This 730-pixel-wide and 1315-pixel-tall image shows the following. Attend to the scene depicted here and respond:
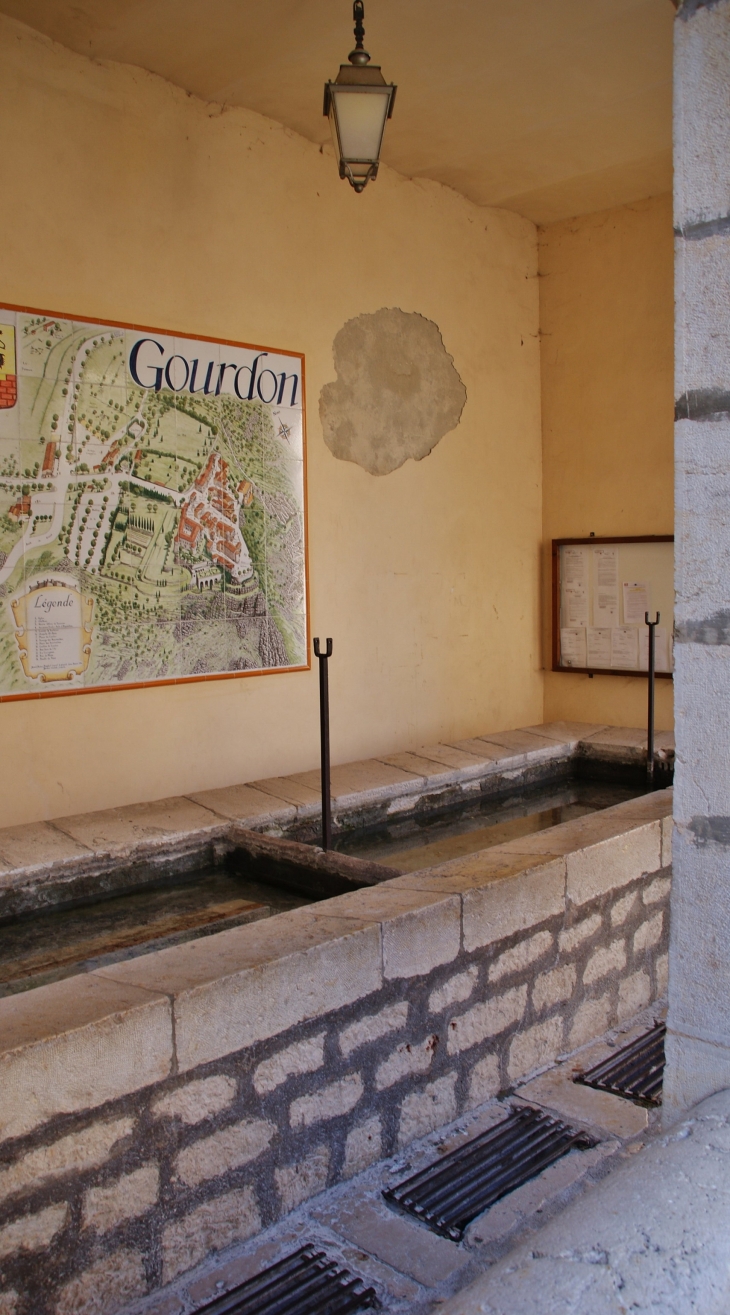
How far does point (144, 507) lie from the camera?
3.75m

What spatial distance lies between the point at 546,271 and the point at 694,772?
502 cm

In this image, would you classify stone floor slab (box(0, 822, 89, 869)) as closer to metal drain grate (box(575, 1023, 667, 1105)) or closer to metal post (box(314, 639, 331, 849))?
metal post (box(314, 639, 331, 849))

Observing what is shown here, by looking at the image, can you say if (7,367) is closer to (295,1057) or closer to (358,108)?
(358,108)

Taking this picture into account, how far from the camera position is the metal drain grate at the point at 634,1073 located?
2.65 meters

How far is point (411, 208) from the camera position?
4.87m

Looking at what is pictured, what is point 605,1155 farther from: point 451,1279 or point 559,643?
point 559,643

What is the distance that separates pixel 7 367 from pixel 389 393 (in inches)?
77.1

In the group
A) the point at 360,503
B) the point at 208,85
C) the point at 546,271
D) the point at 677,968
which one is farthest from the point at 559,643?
the point at 677,968

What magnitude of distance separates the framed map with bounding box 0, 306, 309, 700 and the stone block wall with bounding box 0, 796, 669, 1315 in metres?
1.61

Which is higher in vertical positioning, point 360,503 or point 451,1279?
point 360,503

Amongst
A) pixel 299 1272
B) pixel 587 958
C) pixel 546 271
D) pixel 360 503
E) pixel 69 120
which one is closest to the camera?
pixel 299 1272

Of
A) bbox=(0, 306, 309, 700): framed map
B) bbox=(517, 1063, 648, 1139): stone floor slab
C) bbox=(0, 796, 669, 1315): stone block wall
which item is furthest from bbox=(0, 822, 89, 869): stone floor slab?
bbox=(517, 1063, 648, 1139): stone floor slab

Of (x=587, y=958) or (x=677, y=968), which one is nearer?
(x=677, y=968)

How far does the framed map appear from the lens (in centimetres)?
342
